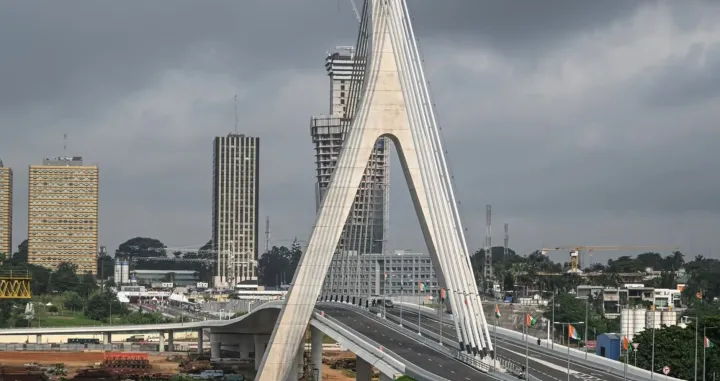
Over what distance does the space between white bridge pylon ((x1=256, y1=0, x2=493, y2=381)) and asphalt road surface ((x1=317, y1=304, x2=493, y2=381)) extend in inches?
89.2

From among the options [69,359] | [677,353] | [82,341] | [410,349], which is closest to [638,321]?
[677,353]

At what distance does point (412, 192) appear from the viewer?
7681cm

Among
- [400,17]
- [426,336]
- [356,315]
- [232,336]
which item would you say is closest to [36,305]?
[232,336]

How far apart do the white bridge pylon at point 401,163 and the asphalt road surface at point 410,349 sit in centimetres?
226

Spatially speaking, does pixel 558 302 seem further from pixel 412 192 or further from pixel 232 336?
pixel 412 192

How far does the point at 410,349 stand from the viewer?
8231 cm

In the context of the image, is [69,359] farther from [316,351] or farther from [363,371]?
[363,371]

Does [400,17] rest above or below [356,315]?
above

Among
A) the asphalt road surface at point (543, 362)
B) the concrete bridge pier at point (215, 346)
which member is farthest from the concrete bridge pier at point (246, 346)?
the asphalt road surface at point (543, 362)

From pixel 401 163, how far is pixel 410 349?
11175 mm

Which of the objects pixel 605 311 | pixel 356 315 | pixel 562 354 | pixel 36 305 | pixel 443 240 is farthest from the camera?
pixel 36 305

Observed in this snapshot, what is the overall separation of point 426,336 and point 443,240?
20757 mm

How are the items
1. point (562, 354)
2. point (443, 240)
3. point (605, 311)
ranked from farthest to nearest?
point (605, 311) → point (562, 354) → point (443, 240)

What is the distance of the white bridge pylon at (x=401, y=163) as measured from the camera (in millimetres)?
76312
